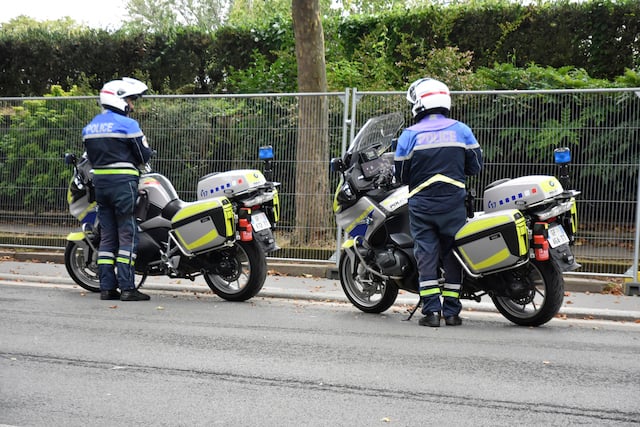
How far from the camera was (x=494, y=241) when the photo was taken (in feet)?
26.0

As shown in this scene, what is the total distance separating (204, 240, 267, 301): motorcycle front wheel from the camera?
9.36 meters

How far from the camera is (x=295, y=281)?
455 inches

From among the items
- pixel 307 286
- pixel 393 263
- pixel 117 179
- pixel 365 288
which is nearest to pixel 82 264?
pixel 117 179

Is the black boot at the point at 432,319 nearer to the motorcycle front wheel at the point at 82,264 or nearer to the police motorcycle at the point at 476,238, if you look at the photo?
the police motorcycle at the point at 476,238

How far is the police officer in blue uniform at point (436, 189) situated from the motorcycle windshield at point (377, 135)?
89 cm

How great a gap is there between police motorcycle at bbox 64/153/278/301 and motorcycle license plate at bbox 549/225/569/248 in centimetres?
282

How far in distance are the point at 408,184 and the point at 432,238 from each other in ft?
1.86

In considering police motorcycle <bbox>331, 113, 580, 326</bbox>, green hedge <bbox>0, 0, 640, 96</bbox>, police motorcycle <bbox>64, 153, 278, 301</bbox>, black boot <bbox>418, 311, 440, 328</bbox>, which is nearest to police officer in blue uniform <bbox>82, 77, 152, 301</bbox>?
police motorcycle <bbox>64, 153, 278, 301</bbox>

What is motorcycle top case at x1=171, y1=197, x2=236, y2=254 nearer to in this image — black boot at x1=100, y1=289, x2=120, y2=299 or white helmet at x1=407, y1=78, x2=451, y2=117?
black boot at x1=100, y1=289, x2=120, y2=299

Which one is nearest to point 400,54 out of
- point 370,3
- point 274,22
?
point 274,22

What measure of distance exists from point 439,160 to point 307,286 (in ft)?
11.2

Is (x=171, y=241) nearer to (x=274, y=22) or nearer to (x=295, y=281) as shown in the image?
(x=295, y=281)

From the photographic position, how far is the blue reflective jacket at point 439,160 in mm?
8180

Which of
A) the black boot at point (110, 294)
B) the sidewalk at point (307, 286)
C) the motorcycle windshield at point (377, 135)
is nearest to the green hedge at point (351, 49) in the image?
the sidewalk at point (307, 286)
